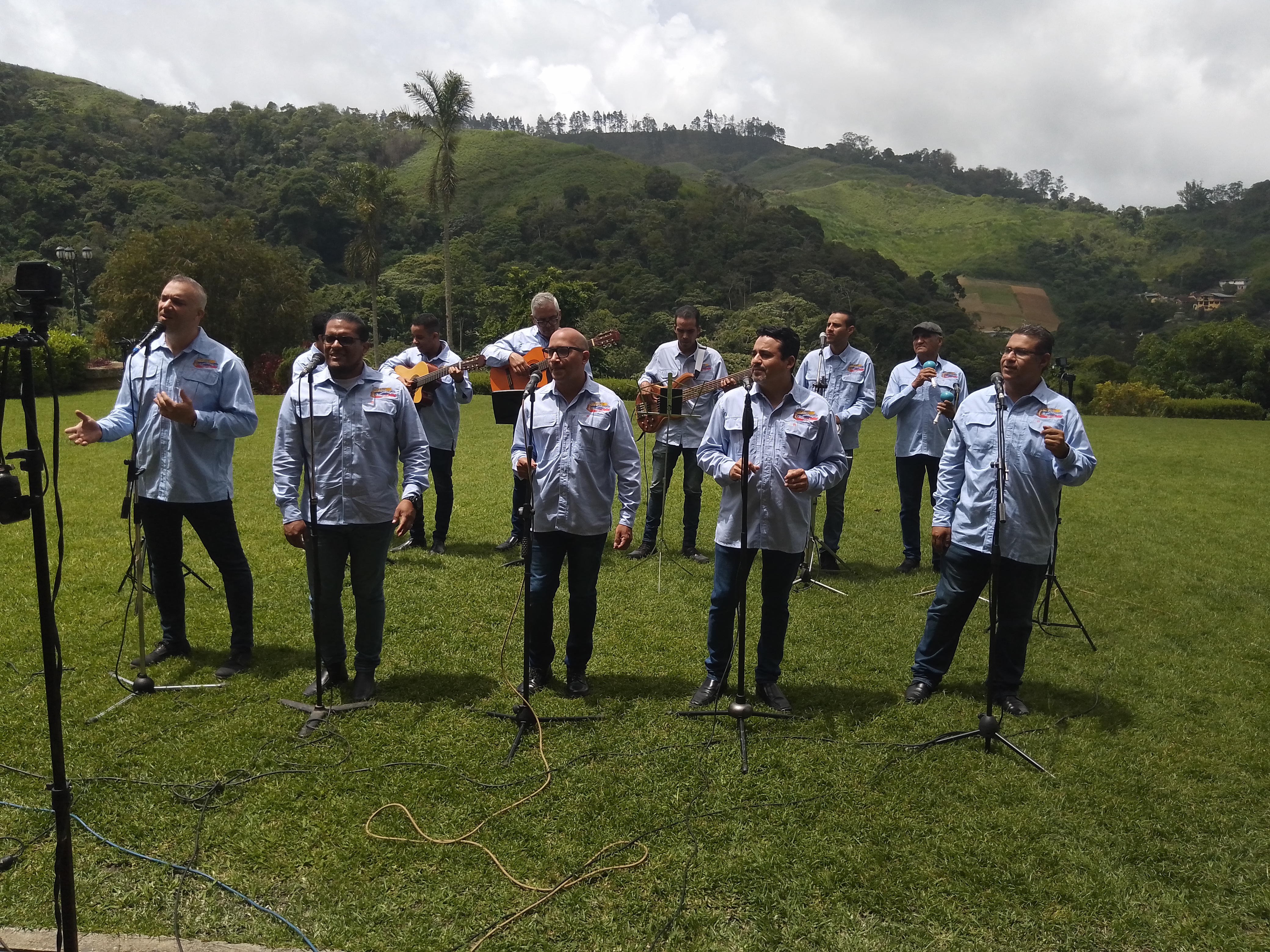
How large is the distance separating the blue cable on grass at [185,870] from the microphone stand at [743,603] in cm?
227

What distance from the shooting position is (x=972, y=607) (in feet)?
18.2

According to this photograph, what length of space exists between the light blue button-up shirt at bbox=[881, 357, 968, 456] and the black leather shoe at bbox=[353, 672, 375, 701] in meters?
5.11

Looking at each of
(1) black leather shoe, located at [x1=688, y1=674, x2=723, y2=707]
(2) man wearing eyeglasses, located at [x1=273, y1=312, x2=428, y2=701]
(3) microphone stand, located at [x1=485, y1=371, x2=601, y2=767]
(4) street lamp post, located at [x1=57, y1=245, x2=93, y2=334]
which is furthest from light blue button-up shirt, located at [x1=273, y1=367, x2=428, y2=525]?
(4) street lamp post, located at [x1=57, y1=245, x2=93, y2=334]

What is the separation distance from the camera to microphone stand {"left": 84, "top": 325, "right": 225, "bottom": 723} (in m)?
5.42

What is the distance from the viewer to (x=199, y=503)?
18.8 feet

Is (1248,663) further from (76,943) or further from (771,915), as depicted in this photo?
(76,943)

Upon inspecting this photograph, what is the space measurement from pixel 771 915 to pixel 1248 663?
503 cm

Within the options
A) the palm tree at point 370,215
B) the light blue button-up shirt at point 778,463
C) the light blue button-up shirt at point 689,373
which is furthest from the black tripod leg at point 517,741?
the palm tree at point 370,215

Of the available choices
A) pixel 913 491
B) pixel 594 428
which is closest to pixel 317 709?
pixel 594 428

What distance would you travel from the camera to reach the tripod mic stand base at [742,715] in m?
4.82

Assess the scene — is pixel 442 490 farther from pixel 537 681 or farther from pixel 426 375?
pixel 537 681

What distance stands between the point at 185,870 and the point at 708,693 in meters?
2.92

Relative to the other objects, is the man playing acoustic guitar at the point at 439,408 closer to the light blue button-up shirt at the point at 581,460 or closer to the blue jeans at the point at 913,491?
the light blue button-up shirt at the point at 581,460

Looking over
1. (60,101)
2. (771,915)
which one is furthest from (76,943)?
(60,101)
